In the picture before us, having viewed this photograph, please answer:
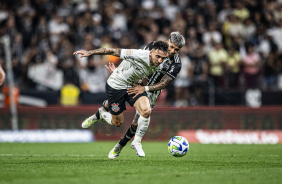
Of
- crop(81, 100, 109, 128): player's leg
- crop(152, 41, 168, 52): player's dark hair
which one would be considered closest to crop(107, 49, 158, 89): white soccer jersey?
crop(152, 41, 168, 52): player's dark hair

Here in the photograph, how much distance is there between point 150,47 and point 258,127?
8829 mm

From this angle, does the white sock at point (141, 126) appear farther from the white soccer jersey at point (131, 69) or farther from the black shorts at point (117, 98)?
the white soccer jersey at point (131, 69)

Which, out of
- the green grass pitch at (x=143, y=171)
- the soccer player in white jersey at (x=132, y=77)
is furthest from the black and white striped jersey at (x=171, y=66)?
the green grass pitch at (x=143, y=171)

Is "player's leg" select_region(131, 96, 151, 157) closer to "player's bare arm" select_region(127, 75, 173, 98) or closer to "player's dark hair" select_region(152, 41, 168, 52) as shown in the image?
"player's bare arm" select_region(127, 75, 173, 98)

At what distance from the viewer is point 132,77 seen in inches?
442

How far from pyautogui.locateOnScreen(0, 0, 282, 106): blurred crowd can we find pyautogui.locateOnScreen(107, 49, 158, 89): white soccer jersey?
7.85 m

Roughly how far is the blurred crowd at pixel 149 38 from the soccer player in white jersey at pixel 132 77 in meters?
7.83

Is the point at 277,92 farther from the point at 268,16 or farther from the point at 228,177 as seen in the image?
the point at 228,177

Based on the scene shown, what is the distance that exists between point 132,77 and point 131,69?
211 millimetres

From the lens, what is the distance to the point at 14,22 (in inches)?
820

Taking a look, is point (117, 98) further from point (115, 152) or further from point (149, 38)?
point (149, 38)

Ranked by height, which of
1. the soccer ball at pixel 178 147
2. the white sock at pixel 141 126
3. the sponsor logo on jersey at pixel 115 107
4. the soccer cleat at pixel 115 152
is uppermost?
the sponsor logo on jersey at pixel 115 107

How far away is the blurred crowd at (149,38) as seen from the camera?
760 inches

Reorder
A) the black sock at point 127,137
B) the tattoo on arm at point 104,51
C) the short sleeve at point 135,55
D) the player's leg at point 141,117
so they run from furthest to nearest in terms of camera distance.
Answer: the black sock at point 127,137 < the player's leg at point 141,117 < the short sleeve at point 135,55 < the tattoo on arm at point 104,51
